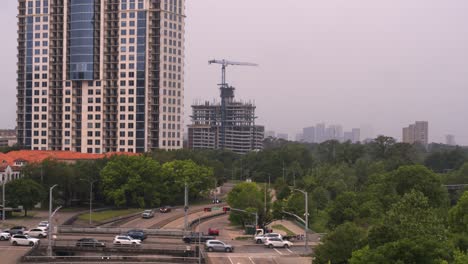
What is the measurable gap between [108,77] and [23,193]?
166 ft

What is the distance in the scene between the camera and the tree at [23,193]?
73.1m

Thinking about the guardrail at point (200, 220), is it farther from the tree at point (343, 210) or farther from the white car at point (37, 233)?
the tree at point (343, 210)

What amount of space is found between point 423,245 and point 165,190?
61.7m

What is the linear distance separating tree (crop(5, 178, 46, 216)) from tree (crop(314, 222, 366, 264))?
44.6 meters

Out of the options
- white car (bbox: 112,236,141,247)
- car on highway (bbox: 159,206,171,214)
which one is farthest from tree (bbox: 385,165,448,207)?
car on highway (bbox: 159,206,171,214)

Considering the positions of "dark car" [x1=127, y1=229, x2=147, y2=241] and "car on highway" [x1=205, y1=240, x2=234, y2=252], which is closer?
"car on highway" [x1=205, y1=240, x2=234, y2=252]

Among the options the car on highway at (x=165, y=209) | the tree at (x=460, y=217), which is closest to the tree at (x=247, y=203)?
the car on highway at (x=165, y=209)

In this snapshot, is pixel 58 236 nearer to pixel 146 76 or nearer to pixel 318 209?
pixel 318 209

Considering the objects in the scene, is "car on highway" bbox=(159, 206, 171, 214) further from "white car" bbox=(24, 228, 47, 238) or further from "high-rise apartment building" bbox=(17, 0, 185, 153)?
"high-rise apartment building" bbox=(17, 0, 185, 153)

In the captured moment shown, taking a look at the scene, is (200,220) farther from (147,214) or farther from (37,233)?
(37,233)

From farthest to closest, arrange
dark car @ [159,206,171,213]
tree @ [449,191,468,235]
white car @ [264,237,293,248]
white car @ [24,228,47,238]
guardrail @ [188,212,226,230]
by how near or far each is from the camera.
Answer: dark car @ [159,206,171,213]
guardrail @ [188,212,226,230]
white car @ [24,228,47,238]
white car @ [264,237,293,248]
tree @ [449,191,468,235]

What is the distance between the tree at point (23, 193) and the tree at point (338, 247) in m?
44.6

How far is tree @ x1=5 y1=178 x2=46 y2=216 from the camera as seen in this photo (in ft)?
240

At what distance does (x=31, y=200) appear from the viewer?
242 ft
